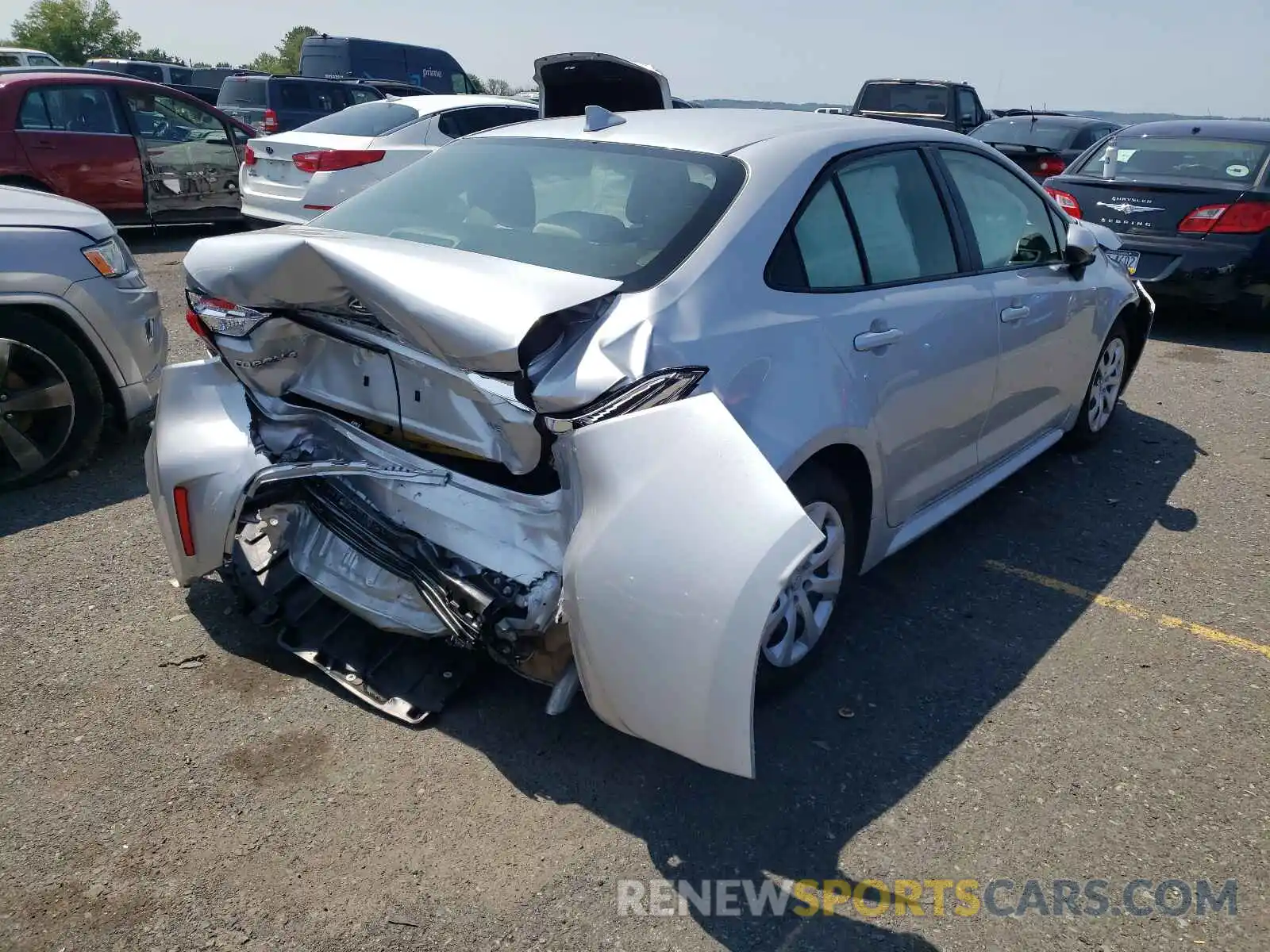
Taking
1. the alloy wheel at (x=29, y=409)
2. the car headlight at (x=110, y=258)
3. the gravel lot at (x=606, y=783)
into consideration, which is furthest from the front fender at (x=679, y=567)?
the car headlight at (x=110, y=258)

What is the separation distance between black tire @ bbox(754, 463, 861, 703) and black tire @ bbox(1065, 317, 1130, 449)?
234 centimetres

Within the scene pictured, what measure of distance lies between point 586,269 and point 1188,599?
2.76 metres

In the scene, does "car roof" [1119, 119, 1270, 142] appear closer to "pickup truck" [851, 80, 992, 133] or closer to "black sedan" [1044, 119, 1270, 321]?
"black sedan" [1044, 119, 1270, 321]

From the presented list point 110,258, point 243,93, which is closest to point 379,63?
point 243,93

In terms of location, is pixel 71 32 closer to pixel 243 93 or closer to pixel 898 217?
pixel 243 93

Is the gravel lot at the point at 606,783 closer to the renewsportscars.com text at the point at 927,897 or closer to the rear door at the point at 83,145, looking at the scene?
the renewsportscars.com text at the point at 927,897

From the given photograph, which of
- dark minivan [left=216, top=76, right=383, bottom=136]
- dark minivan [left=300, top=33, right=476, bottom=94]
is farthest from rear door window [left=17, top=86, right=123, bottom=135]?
dark minivan [left=300, top=33, right=476, bottom=94]

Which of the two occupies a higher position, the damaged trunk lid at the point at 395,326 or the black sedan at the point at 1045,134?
the damaged trunk lid at the point at 395,326

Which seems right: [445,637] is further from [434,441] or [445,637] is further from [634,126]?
[634,126]

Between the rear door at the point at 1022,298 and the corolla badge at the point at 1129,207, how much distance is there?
149 inches

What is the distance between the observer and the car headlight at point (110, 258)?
14.9 feet

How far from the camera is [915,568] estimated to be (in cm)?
406

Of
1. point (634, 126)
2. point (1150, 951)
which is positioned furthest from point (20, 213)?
point (1150, 951)

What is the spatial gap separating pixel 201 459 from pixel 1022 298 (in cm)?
312
